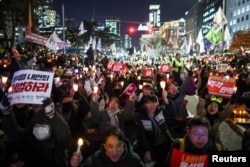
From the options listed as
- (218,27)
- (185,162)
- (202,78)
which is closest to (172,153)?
(185,162)

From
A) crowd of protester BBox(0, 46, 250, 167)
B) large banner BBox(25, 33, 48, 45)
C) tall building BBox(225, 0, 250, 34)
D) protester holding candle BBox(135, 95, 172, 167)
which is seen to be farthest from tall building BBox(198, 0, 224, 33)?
protester holding candle BBox(135, 95, 172, 167)

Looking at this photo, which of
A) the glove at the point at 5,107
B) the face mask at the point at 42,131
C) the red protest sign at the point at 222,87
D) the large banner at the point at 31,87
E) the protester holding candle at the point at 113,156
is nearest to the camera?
the protester holding candle at the point at 113,156

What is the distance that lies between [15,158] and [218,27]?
26112mm

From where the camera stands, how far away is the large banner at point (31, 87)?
6250mm

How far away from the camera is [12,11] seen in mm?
40438

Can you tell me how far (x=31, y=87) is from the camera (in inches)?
249

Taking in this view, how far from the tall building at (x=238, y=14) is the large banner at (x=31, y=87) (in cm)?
10369

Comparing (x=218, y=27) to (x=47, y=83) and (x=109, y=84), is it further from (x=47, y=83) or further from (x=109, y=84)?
(x=47, y=83)

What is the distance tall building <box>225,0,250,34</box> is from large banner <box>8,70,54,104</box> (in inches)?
4082

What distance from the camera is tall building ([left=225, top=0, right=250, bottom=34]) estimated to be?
108 meters

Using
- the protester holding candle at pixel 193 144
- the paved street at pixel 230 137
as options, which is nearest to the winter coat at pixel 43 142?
the protester holding candle at pixel 193 144

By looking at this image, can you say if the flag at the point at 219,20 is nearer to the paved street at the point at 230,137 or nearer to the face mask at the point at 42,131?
the paved street at the point at 230,137

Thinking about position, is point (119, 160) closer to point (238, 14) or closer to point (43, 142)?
point (43, 142)

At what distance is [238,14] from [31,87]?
4605 inches
